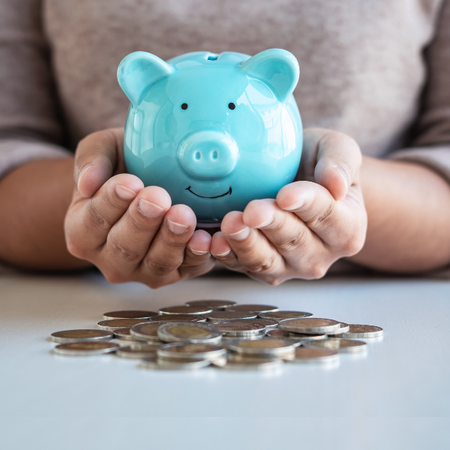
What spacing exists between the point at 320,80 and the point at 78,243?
26.3 inches

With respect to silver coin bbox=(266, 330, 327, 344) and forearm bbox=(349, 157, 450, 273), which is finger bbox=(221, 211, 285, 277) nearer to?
silver coin bbox=(266, 330, 327, 344)

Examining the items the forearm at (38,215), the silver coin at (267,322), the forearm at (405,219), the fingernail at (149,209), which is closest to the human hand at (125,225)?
the fingernail at (149,209)

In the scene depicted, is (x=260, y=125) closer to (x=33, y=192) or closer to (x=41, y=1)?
(x=33, y=192)

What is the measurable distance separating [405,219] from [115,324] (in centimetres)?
59

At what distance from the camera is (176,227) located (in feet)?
1.93

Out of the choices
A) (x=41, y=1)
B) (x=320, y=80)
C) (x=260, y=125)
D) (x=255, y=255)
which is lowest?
(x=255, y=255)

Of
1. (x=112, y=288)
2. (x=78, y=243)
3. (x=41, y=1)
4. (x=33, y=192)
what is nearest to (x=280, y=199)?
(x=78, y=243)

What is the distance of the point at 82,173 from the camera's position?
25.1 inches

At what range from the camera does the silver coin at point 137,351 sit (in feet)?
1.66

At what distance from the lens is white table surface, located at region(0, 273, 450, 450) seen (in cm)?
35

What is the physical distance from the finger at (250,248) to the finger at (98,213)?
0.11 metres

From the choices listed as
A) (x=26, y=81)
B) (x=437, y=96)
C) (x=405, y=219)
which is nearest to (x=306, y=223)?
(x=405, y=219)

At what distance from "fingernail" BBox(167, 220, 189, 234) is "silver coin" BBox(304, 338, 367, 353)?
0.60 ft

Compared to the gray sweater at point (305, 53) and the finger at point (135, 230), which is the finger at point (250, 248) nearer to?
the finger at point (135, 230)
